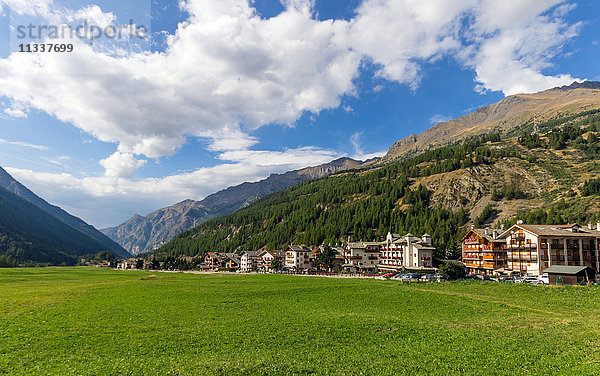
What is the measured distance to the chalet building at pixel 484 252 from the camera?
4053 inches

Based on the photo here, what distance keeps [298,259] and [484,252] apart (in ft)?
280

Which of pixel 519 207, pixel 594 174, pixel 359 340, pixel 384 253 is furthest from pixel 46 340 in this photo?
pixel 594 174

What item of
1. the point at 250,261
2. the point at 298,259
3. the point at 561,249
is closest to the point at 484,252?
the point at 561,249

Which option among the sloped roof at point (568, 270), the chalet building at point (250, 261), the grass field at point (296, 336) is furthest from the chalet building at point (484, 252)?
the chalet building at point (250, 261)

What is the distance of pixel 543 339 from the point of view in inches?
1081

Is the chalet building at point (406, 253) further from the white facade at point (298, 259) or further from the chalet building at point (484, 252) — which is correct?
the white facade at point (298, 259)

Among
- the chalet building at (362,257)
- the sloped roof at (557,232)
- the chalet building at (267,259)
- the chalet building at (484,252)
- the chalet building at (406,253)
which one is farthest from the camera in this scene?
the chalet building at (267,259)

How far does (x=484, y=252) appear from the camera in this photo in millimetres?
105812

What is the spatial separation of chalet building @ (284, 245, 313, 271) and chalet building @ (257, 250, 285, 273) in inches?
315

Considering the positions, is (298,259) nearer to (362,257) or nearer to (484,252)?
(362,257)

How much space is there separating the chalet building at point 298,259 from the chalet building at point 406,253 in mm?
38634

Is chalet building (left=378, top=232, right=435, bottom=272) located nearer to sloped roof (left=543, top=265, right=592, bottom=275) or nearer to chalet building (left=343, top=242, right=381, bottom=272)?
chalet building (left=343, top=242, right=381, bottom=272)

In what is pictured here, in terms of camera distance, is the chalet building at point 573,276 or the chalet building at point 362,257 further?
the chalet building at point 362,257

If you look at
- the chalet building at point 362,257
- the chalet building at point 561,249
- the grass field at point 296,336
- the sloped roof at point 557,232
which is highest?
the sloped roof at point 557,232
